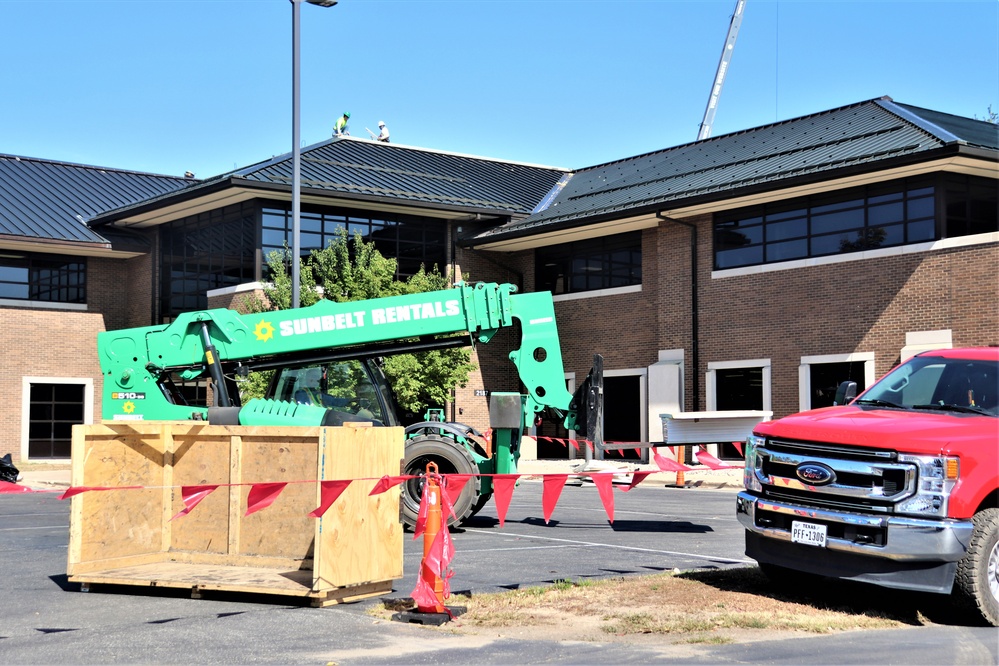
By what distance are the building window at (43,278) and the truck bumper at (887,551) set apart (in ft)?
99.1

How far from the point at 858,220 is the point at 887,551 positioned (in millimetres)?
18717

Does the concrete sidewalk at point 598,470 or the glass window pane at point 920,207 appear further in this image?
the glass window pane at point 920,207

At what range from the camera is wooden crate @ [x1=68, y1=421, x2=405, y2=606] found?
30.6 feet

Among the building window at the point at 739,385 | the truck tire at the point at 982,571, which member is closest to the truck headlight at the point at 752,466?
the truck tire at the point at 982,571

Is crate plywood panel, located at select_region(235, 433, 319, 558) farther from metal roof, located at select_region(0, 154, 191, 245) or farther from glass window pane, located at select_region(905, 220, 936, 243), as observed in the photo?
metal roof, located at select_region(0, 154, 191, 245)

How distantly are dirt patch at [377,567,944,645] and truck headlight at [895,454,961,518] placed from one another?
0.88 meters

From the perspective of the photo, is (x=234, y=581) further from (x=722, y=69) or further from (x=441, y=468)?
(x=722, y=69)

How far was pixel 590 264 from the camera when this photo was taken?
32.6 metres

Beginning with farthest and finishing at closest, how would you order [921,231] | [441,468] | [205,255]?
[205,255]
[921,231]
[441,468]

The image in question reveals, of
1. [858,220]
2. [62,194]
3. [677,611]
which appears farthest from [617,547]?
[62,194]

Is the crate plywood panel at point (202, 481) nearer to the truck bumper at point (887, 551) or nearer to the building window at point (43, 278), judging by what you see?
the truck bumper at point (887, 551)

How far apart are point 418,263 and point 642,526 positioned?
18.9 metres

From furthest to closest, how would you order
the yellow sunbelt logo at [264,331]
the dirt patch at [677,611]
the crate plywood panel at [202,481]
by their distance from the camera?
the yellow sunbelt logo at [264,331] < the crate plywood panel at [202,481] < the dirt patch at [677,611]

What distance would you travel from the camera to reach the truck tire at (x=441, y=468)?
14016mm
